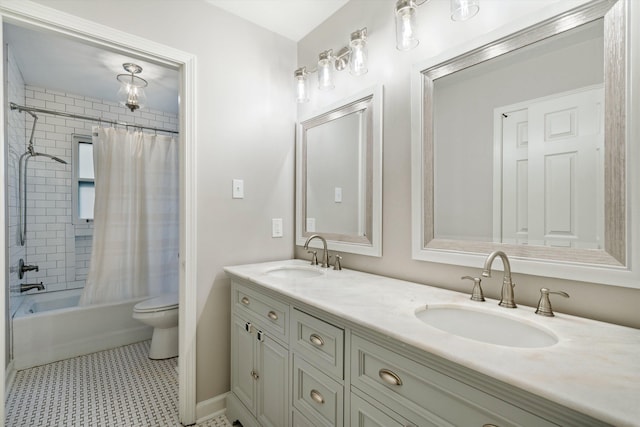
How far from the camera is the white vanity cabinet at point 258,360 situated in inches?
53.7

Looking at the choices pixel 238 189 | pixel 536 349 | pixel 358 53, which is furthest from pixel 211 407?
pixel 358 53

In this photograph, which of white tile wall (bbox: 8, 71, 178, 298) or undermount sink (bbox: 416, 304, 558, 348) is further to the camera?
white tile wall (bbox: 8, 71, 178, 298)

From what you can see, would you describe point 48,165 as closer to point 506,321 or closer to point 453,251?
point 453,251

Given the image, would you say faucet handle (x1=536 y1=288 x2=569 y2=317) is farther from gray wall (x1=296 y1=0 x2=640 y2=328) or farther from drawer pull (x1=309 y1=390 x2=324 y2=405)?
drawer pull (x1=309 y1=390 x2=324 y2=405)

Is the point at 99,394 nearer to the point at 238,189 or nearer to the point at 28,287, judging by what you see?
the point at 28,287

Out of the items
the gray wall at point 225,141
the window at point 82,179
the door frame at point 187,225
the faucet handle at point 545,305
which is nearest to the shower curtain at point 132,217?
the window at point 82,179

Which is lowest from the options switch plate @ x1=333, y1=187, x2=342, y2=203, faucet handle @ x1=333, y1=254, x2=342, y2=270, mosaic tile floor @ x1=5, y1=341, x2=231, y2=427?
mosaic tile floor @ x1=5, y1=341, x2=231, y2=427

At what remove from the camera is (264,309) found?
4.94 ft

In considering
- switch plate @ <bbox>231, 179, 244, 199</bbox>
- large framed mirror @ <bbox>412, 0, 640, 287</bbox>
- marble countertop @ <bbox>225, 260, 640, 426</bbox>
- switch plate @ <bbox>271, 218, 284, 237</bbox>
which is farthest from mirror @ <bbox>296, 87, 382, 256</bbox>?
marble countertop @ <bbox>225, 260, 640, 426</bbox>

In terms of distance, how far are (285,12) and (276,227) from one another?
1.39 m

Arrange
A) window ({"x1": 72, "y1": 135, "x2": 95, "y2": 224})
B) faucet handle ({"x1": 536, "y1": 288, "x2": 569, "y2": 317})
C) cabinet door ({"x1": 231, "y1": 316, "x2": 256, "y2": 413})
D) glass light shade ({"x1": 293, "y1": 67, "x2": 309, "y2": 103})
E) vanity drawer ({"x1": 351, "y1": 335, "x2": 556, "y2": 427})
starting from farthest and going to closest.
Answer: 1. window ({"x1": 72, "y1": 135, "x2": 95, "y2": 224})
2. glass light shade ({"x1": 293, "y1": 67, "x2": 309, "y2": 103})
3. cabinet door ({"x1": 231, "y1": 316, "x2": 256, "y2": 413})
4. faucet handle ({"x1": 536, "y1": 288, "x2": 569, "y2": 317})
5. vanity drawer ({"x1": 351, "y1": 335, "x2": 556, "y2": 427})

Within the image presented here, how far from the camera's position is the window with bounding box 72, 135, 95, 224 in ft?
10.9

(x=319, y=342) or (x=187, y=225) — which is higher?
(x=187, y=225)

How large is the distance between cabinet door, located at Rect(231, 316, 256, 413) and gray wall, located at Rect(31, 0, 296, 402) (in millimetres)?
142
